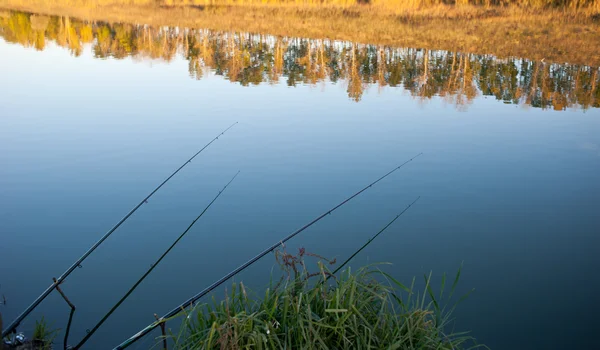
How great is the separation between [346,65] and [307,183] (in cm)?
624

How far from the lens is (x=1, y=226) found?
446cm

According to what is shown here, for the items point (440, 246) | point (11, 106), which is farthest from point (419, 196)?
point (11, 106)

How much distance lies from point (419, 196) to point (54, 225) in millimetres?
2927

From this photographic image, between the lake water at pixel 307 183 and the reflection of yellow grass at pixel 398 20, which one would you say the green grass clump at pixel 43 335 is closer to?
the lake water at pixel 307 183

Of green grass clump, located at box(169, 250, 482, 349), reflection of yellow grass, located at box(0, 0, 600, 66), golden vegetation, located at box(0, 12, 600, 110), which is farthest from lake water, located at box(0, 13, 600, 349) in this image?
reflection of yellow grass, located at box(0, 0, 600, 66)

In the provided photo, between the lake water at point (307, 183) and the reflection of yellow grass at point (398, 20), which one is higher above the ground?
the reflection of yellow grass at point (398, 20)

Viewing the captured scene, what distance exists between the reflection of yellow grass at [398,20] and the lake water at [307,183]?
2784 mm

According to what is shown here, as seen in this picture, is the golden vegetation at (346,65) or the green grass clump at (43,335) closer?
the green grass clump at (43,335)

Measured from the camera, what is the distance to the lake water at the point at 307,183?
3.73 meters

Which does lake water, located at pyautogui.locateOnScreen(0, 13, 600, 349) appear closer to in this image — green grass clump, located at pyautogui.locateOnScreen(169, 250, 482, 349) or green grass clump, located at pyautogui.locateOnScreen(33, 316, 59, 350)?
green grass clump, located at pyautogui.locateOnScreen(33, 316, 59, 350)

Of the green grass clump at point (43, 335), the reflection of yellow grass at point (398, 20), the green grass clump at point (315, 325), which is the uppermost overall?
the reflection of yellow grass at point (398, 20)

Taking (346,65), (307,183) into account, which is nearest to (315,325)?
(307,183)

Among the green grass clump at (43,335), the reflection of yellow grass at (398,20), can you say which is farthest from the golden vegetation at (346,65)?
the green grass clump at (43,335)

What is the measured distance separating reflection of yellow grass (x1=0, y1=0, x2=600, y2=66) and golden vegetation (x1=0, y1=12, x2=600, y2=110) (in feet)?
2.99
